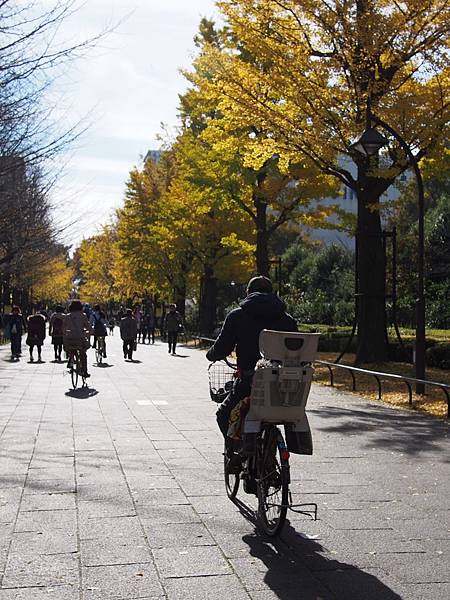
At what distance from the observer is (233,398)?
21.2 feet

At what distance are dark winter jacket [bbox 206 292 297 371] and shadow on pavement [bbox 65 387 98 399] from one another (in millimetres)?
9853

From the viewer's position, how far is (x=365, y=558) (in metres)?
5.39

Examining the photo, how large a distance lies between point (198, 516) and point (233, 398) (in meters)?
0.87

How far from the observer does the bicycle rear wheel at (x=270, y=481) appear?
5.75m

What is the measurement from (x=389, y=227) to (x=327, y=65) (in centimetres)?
3145

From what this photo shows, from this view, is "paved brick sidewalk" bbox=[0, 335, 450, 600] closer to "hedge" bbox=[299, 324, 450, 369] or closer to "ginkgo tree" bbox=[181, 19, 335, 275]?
"hedge" bbox=[299, 324, 450, 369]

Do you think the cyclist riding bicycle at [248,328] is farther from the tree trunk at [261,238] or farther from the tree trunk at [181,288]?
the tree trunk at [181,288]

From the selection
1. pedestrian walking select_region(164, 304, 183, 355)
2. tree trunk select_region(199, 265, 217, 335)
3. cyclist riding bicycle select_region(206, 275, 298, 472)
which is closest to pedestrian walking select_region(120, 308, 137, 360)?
pedestrian walking select_region(164, 304, 183, 355)

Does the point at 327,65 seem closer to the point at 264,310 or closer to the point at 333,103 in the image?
the point at 333,103

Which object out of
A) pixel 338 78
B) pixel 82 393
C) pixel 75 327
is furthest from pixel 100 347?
pixel 338 78

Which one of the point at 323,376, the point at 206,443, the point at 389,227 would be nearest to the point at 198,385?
the point at 323,376

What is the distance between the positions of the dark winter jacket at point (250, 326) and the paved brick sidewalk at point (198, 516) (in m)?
1.17

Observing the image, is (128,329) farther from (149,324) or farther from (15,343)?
(149,324)

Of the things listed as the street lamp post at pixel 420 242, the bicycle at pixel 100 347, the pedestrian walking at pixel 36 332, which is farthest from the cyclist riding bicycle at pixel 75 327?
the pedestrian walking at pixel 36 332
